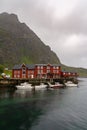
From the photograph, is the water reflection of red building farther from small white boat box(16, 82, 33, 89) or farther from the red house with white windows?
small white boat box(16, 82, 33, 89)

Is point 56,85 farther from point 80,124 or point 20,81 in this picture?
point 80,124

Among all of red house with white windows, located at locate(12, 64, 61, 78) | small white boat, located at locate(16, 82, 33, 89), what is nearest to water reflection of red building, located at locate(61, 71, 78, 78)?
red house with white windows, located at locate(12, 64, 61, 78)

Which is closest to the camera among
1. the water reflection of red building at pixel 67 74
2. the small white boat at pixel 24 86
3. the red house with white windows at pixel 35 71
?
the small white boat at pixel 24 86

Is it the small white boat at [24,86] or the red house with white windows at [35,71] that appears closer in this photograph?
the small white boat at [24,86]

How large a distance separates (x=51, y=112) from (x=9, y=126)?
16279mm

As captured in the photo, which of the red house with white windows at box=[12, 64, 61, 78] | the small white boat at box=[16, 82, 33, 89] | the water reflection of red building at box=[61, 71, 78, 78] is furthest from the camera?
the water reflection of red building at box=[61, 71, 78, 78]

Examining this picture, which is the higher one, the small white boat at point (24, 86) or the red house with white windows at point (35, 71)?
the red house with white windows at point (35, 71)

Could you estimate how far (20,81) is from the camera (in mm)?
131750

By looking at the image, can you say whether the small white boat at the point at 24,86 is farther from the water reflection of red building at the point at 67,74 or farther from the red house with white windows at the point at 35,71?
the water reflection of red building at the point at 67,74

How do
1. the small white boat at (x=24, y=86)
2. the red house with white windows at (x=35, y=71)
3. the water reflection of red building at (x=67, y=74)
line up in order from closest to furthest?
1. the small white boat at (x=24, y=86)
2. the red house with white windows at (x=35, y=71)
3. the water reflection of red building at (x=67, y=74)

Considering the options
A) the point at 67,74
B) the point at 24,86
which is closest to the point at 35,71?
the point at 67,74

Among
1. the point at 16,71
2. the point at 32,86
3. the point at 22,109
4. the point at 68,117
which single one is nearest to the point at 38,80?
the point at 32,86

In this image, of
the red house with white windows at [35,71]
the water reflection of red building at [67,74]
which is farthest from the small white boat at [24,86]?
the water reflection of red building at [67,74]

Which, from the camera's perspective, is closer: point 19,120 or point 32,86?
point 19,120
